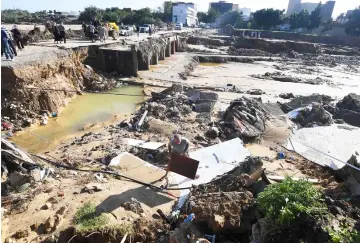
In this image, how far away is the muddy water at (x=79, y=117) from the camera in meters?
10.1

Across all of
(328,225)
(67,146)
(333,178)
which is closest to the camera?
(328,225)

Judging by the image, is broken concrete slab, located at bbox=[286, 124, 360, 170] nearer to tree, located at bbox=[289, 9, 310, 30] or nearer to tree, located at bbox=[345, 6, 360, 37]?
tree, located at bbox=[345, 6, 360, 37]

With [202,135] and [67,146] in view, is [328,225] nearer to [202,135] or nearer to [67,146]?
[202,135]

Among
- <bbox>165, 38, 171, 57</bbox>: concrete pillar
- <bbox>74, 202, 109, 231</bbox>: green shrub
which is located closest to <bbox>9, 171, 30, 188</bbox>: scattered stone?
<bbox>74, 202, 109, 231</bbox>: green shrub

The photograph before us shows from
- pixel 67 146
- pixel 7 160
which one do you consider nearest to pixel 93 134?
pixel 67 146

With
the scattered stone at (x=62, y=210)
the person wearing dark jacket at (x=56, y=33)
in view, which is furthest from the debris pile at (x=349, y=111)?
the person wearing dark jacket at (x=56, y=33)

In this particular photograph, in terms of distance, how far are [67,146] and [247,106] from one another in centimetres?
784

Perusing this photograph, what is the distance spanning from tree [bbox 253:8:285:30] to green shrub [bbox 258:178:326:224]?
6683cm

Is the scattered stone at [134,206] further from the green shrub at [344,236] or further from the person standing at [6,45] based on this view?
the person standing at [6,45]

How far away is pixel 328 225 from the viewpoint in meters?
3.98

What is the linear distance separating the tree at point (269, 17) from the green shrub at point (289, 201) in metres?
66.8

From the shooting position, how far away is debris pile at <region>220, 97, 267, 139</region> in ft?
34.7

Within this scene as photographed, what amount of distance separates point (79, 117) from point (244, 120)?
26.1 ft

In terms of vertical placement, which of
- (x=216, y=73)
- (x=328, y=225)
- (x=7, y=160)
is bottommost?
(x=216, y=73)
